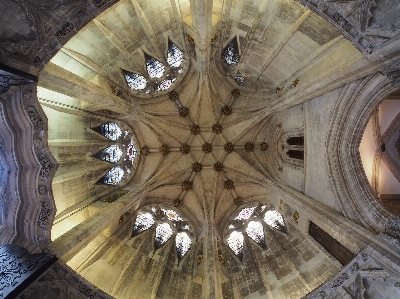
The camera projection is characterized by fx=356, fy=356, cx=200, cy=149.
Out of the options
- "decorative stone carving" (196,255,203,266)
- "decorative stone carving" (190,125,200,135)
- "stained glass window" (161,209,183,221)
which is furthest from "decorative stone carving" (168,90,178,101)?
"decorative stone carving" (196,255,203,266)

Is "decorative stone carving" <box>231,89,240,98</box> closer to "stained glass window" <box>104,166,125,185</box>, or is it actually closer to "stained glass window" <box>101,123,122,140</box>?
"stained glass window" <box>101,123,122,140</box>

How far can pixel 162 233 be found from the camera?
16.2 m

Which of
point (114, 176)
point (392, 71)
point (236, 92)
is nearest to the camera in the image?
point (392, 71)

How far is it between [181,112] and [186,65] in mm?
2312

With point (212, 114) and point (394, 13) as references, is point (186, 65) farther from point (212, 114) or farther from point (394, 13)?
point (394, 13)

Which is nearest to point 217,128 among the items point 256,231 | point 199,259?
point 256,231

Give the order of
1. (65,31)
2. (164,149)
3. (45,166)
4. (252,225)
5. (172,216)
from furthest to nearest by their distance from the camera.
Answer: (164,149)
(172,216)
(252,225)
(45,166)
(65,31)

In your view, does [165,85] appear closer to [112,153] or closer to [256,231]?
[112,153]

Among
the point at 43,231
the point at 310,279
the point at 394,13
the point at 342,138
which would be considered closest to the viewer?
the point at 394,13

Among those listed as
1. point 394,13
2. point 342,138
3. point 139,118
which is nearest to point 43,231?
point 139,118

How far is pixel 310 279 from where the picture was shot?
42.6ft

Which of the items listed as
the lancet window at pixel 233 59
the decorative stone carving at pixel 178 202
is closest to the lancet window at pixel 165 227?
the decorative stone carving at pixel 178 202

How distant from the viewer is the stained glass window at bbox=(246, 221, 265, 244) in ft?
51.6

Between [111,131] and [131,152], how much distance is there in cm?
147
